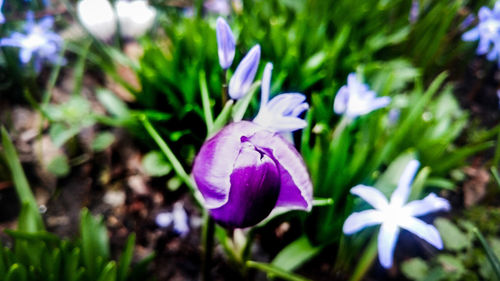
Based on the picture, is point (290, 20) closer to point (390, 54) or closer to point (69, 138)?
point (390, 54)

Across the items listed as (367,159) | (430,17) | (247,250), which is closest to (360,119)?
(367,159)

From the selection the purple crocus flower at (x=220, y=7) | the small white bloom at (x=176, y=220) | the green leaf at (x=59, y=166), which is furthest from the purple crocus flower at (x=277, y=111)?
the purple crocus flower at (x=220, y=7)

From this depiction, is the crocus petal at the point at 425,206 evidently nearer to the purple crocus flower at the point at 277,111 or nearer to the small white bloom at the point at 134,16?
the purple crocus flower at the point at 277,111

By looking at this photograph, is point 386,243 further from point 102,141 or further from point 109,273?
point 102,141

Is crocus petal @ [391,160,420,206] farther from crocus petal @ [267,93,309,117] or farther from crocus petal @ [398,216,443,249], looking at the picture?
crocus petal @ [267,93,309,117]

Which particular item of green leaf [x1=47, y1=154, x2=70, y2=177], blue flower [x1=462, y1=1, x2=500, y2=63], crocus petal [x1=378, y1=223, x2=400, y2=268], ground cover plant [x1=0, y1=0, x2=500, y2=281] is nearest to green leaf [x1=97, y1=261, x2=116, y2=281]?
ground cover plant [x1=0, y1=0, x2=500, y2=281]

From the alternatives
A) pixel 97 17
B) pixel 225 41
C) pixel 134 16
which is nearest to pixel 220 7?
pixel 134 16
